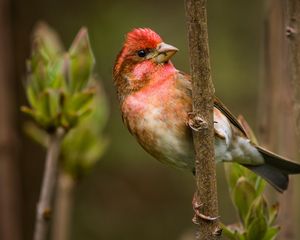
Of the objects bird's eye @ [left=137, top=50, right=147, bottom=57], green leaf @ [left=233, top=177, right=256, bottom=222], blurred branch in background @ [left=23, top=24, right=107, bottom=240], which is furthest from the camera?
bird's eye @ [left=137, top=50, right=147, bottom=57]

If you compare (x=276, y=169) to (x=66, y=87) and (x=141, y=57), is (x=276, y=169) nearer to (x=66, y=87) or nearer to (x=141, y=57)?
(x=141, y=57)

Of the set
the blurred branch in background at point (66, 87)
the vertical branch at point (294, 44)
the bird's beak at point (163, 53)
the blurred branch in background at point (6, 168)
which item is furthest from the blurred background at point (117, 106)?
the vertical branch at point (294, 44)

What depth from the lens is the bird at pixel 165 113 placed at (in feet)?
11.8

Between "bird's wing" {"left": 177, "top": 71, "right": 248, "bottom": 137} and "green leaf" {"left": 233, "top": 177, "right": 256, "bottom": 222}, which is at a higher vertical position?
"bird's wing" {"left": 177, "top": 71, "right": 248, "bottom": 137}

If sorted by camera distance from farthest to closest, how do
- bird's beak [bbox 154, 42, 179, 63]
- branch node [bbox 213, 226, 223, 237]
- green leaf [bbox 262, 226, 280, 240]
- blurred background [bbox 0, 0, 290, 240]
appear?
blurred background [bbox 0, 0, 290, 240]
bird's beak [bbox 154, 42, 179, 63]
green leaf [bbox 262, 226, 280, 240]
branch node [bbox 213, 226, 223, 237]

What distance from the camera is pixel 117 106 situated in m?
6.67

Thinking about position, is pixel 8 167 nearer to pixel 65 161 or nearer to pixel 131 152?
A: pixel 65 161

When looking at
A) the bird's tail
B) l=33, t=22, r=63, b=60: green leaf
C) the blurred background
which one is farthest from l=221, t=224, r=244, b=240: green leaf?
the blurred background

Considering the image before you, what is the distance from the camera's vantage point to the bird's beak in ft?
12.0

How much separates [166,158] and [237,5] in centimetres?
363

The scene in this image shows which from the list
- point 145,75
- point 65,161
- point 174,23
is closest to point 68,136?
point 65,161

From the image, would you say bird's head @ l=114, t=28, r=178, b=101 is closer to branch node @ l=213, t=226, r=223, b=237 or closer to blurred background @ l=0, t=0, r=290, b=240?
branch node @ l=213, t=226, r=223, b=237

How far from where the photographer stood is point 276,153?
3.91 meters

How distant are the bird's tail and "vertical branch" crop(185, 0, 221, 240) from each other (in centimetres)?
62
